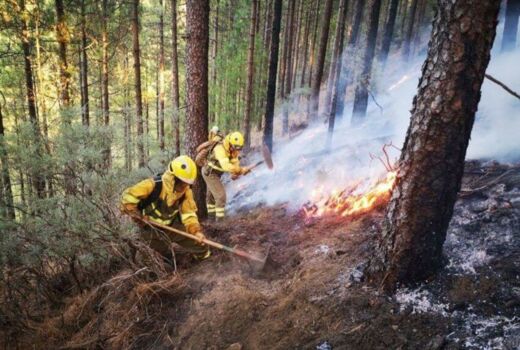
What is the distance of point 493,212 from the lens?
4363 millimetres

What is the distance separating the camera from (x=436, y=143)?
10.3 feet

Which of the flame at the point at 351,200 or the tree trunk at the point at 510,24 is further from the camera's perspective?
the tree trunk at the point at 510,24

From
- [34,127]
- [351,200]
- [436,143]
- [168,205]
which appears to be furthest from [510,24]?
[34,127]

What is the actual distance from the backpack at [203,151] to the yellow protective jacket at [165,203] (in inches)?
47.0

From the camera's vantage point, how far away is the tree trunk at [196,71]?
260 inches

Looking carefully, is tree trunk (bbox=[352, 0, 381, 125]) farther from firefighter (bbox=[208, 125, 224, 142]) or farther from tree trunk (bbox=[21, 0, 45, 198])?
tree trunk (bbox=[21, 0, 45, 198])

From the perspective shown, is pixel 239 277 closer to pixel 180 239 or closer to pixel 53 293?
pixel 180 239

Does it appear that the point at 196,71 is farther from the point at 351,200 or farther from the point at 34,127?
the point at 34,127

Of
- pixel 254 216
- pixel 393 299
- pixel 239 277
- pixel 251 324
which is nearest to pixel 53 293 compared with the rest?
pixel 239 277

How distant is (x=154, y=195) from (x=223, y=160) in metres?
1.93

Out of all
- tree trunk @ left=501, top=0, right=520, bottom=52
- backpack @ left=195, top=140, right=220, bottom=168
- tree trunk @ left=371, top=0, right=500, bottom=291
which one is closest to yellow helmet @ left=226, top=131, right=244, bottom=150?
backpack @ left=195, top=140, right=220, bottom=168

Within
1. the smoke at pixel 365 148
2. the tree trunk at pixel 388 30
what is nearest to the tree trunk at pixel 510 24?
the smoke at pixel 365 148

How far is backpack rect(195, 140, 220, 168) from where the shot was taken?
23.1 ft

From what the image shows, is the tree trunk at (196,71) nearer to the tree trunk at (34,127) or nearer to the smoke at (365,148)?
the smoke at (365,148)
